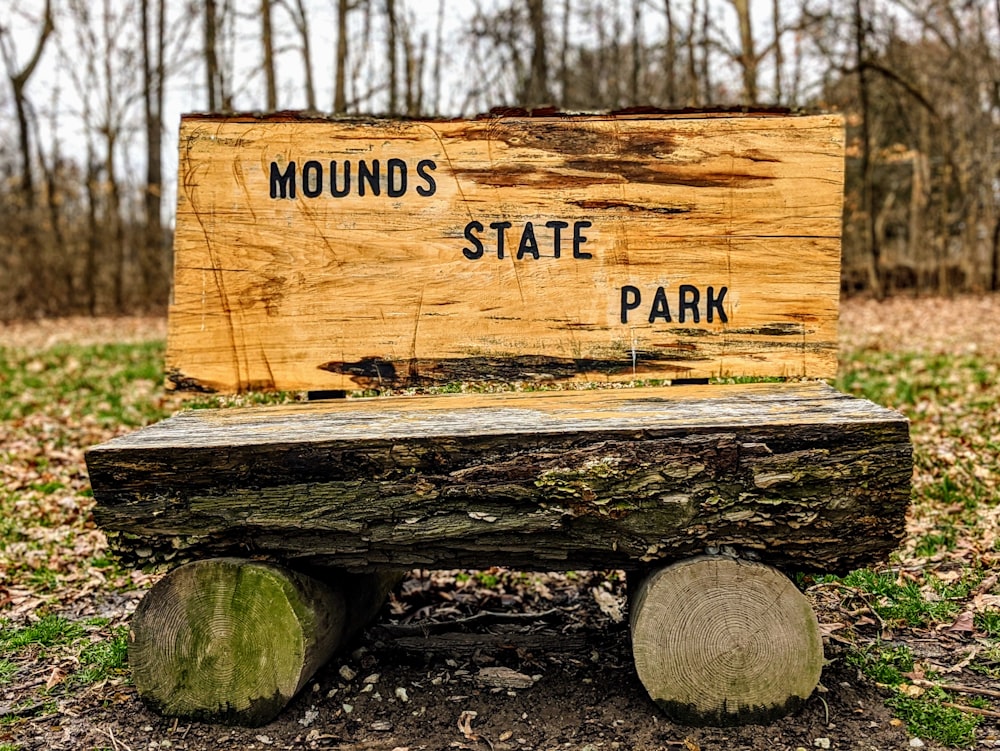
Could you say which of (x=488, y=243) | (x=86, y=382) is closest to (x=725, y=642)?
(x=488, y=243)

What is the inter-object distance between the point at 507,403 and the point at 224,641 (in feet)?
4.25

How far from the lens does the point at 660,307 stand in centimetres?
358

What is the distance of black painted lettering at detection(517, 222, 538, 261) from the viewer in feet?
11.7

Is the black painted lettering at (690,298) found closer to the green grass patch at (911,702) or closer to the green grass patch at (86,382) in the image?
the green grass patch at (911,702)

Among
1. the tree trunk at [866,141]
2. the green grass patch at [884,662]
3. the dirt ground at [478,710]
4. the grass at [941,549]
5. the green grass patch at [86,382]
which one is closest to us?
the dirt ground at [478,710]

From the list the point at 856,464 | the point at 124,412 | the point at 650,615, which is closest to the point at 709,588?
the point at 650,615

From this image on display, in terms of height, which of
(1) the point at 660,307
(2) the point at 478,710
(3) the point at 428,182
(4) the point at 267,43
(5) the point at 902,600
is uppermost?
(4) the point at 267,43

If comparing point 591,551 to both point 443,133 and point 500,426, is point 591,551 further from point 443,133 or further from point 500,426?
point 443,133

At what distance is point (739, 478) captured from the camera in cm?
273

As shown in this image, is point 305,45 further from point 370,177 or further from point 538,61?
point 370,177

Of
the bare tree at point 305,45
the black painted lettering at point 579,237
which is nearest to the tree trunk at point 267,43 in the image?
the bare tree at point 305,45

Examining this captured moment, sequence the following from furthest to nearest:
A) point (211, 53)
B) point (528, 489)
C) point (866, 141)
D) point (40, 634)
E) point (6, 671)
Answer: point (211, 53) < point (866, 141) < point (40, 634) < point (6, 671) < point (528, 489)

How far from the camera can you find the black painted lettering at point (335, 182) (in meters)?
3.55

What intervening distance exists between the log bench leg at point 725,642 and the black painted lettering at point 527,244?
1397mm
